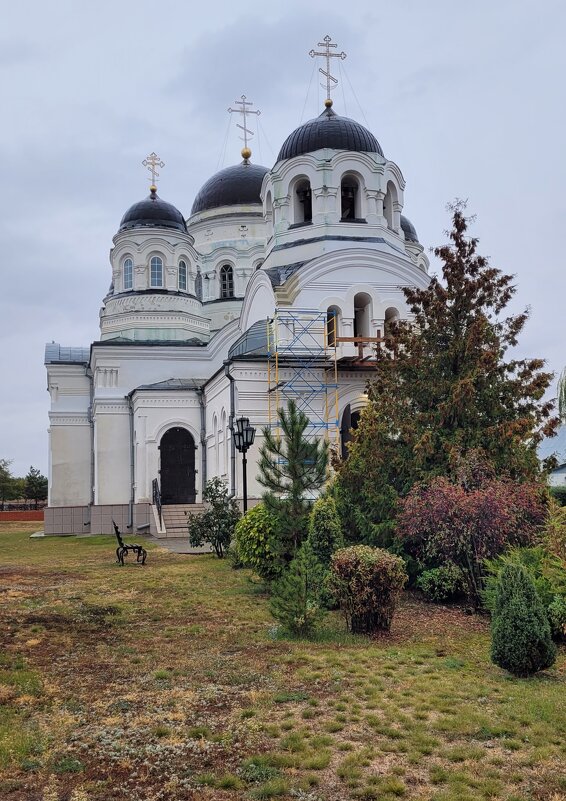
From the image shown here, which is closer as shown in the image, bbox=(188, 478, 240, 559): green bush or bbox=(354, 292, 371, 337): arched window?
bbox=(188, 478, 240, 559): green bush

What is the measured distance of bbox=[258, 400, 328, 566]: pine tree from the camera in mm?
11195

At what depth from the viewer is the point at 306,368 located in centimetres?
2197

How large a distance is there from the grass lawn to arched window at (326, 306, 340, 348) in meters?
12.9

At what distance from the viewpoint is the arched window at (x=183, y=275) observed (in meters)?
31.0

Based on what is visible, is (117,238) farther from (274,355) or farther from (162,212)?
(274,355)

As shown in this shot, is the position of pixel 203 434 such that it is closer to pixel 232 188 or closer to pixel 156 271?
pixel 156 271

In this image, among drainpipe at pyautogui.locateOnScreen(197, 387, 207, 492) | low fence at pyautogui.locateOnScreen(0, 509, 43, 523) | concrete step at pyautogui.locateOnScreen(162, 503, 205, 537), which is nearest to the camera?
concrete step at pyautogui.locateOnScreen(162, 503, 205, 537)

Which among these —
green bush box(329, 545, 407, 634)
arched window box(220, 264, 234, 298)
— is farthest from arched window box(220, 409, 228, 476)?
green bush box(329, 545, 407, 634)

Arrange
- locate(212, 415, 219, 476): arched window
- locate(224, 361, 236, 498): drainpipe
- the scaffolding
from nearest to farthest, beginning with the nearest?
the scaffolding, locate(224, 361, 236, 498): drainpipe, locate(212, 415, 219, 476): arched window

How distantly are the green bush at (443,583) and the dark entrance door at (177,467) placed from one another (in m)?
16.8

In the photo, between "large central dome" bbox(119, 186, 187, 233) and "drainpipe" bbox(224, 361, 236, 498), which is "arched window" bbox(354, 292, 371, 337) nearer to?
"drainpipe" bbox(224, 361, 236, 498)

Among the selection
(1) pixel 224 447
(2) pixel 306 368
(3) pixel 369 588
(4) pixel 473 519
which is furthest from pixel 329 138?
(3) pixel 369 588

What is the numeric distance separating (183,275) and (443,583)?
22416 millimetres

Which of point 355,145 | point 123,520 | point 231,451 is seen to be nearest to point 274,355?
point 231,451
